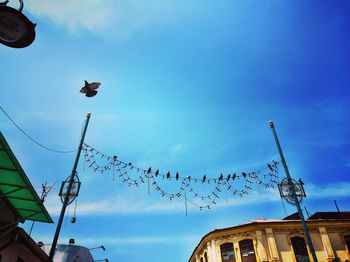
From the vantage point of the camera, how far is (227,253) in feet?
86.1

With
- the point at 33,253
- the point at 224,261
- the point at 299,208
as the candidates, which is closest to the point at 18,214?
the point at 33,253

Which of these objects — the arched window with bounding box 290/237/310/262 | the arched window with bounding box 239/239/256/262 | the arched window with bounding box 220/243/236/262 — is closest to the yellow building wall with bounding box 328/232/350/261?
the arched window with bounding box 290/237/310/262

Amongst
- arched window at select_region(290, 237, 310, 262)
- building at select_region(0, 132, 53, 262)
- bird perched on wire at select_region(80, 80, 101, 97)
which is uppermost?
bird perched on wire at select_region(80, 80, 101, 97)

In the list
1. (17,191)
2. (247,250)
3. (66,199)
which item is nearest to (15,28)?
(17,191)

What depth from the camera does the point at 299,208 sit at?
11539 millimetres

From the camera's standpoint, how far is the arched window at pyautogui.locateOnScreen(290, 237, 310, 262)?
961 inches

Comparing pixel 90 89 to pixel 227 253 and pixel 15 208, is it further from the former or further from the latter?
pixel 227 253

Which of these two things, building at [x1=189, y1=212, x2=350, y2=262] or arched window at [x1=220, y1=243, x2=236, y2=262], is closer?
building at [x1=189, y1=212, x2=350, y2=262]

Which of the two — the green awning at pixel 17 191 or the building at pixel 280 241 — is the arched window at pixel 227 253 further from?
the green awning at pixel 17 191

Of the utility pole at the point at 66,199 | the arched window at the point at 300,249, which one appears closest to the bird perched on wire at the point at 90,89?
the utility pole at the point at 66,199

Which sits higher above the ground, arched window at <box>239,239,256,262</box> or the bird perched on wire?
the bird perched on wire

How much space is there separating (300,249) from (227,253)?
6.70 meters

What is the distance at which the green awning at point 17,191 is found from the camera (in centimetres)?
735

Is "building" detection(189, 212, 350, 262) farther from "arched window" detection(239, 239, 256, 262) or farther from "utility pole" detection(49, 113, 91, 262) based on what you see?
"utility pole" detection(49, 113, 91, 262)
